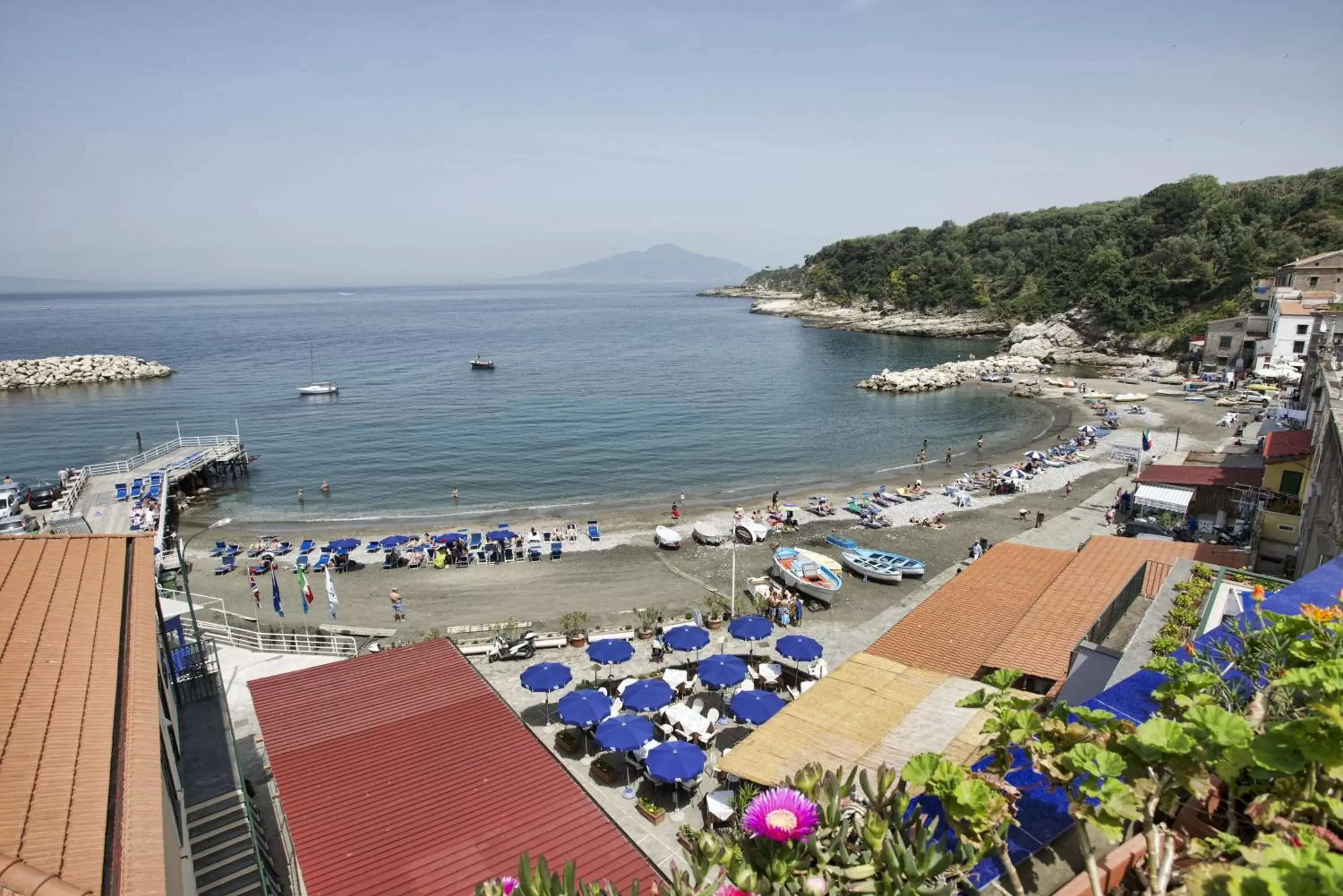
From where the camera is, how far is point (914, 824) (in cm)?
519

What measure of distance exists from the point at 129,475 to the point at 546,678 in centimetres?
3674

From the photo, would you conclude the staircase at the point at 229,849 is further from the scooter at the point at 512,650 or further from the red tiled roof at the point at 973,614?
the red tiled roof at the point at 973,614

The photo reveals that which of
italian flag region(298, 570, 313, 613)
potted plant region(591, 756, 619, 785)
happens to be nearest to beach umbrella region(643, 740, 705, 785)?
potted plant region(591, 756, 619, 785)

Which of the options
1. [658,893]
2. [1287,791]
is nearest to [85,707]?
[658,893]

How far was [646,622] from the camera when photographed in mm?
23203

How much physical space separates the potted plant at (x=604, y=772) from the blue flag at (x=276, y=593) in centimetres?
1599

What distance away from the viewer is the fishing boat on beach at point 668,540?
108 feet

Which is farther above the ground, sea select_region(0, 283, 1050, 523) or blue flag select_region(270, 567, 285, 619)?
sea select_region(0, 283, 1050, 523)

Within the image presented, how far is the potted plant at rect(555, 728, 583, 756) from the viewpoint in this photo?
1694cm

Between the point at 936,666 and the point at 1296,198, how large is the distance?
106457 millimetres

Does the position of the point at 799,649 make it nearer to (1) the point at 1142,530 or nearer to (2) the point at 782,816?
(2) the point at 782,816

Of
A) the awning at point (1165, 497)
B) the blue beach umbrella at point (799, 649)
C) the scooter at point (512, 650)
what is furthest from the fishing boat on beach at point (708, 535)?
the awning at point (1165, 497)

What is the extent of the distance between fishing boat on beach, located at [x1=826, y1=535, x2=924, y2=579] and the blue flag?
71.2 ft

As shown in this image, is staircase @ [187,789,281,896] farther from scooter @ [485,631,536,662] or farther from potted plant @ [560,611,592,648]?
potted plant @ [560,611,592,648]
